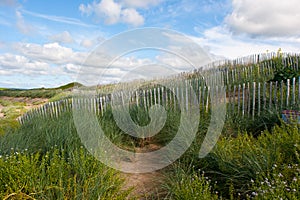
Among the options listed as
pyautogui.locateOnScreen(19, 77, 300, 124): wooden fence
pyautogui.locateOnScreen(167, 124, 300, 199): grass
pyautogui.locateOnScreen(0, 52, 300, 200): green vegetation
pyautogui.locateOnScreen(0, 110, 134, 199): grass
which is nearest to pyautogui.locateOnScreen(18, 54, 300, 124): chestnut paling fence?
pyautogui.locateOnScreen(19, 77, 300, 124): wooden fence

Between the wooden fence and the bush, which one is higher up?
the wooden fence

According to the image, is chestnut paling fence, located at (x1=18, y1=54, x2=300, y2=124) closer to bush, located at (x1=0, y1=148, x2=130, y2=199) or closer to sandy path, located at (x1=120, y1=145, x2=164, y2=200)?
sandy path, located at (x1=120, y1=145, x2=164, y2=200)

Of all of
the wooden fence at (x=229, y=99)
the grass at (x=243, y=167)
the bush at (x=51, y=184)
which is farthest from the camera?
the wooden fence at (x=229, y=99)

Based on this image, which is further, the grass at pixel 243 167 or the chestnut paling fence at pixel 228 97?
the chestnut paling fence at pixel 228 97

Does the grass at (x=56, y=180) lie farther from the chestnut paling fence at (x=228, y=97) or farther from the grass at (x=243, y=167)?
the chestnut paling fence at (x=228, y=97)

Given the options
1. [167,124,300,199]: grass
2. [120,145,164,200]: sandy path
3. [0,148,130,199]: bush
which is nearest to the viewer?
[0,148,130,199]: bush

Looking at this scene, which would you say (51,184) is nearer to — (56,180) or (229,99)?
(56,180)

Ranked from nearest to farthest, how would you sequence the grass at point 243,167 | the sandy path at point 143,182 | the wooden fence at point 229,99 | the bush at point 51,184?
the bush at point 51,184
the grass at point 243,167
the sandy path at point 143,182
the wooden fence at point 229,99

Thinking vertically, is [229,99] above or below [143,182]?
above

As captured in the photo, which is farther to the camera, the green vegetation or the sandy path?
the sandy path

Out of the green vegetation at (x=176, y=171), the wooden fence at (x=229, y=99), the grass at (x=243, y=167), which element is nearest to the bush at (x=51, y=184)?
the green vegetation at (x=176, y=171)

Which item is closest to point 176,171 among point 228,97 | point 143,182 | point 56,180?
point 143,182

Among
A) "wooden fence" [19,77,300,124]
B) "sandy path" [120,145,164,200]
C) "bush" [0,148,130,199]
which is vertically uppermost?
"wooden fence" [19,77,300,124]

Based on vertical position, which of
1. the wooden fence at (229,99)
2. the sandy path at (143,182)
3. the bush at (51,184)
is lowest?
the sandy path at (143,182)
